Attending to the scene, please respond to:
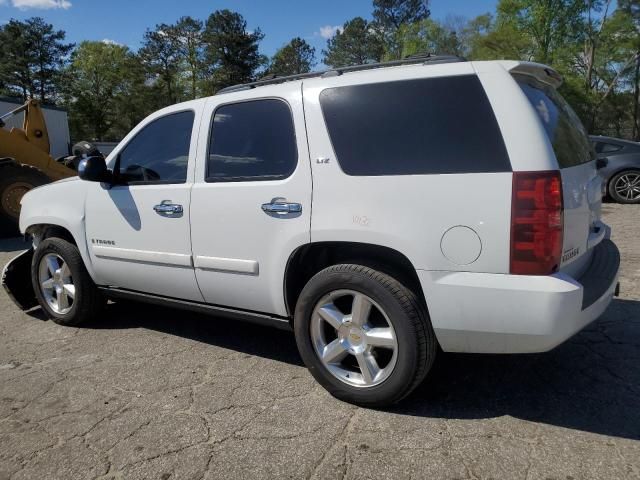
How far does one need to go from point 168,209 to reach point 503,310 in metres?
2.20

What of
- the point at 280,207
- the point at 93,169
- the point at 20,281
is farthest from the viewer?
the point at 20,281

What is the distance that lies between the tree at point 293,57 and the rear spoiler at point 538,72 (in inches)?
2476

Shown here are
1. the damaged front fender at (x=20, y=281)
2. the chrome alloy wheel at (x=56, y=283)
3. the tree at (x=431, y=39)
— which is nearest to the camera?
the chrome alloy wheel at (x=56, y=283)

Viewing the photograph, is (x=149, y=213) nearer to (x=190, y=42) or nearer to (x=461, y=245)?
(x=461, y=245)

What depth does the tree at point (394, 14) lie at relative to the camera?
5881cm

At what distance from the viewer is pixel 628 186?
10250 millimetres

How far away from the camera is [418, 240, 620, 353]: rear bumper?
234 cm

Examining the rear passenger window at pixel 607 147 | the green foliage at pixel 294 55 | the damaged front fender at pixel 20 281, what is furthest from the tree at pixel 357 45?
the damaged front fender at pixel 20 281

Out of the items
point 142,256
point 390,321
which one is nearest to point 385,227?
point 390,321

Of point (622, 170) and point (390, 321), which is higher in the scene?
point (622, 170)

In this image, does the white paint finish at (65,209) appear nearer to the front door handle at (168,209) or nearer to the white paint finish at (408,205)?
the front door handle at (168,209)

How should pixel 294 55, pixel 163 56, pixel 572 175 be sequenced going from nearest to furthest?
pixel 572 175 < pixel 163 56 < pixel 294 55

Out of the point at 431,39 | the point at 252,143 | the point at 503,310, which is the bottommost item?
the point at 503,310

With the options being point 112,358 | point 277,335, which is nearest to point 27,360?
point 112,358
